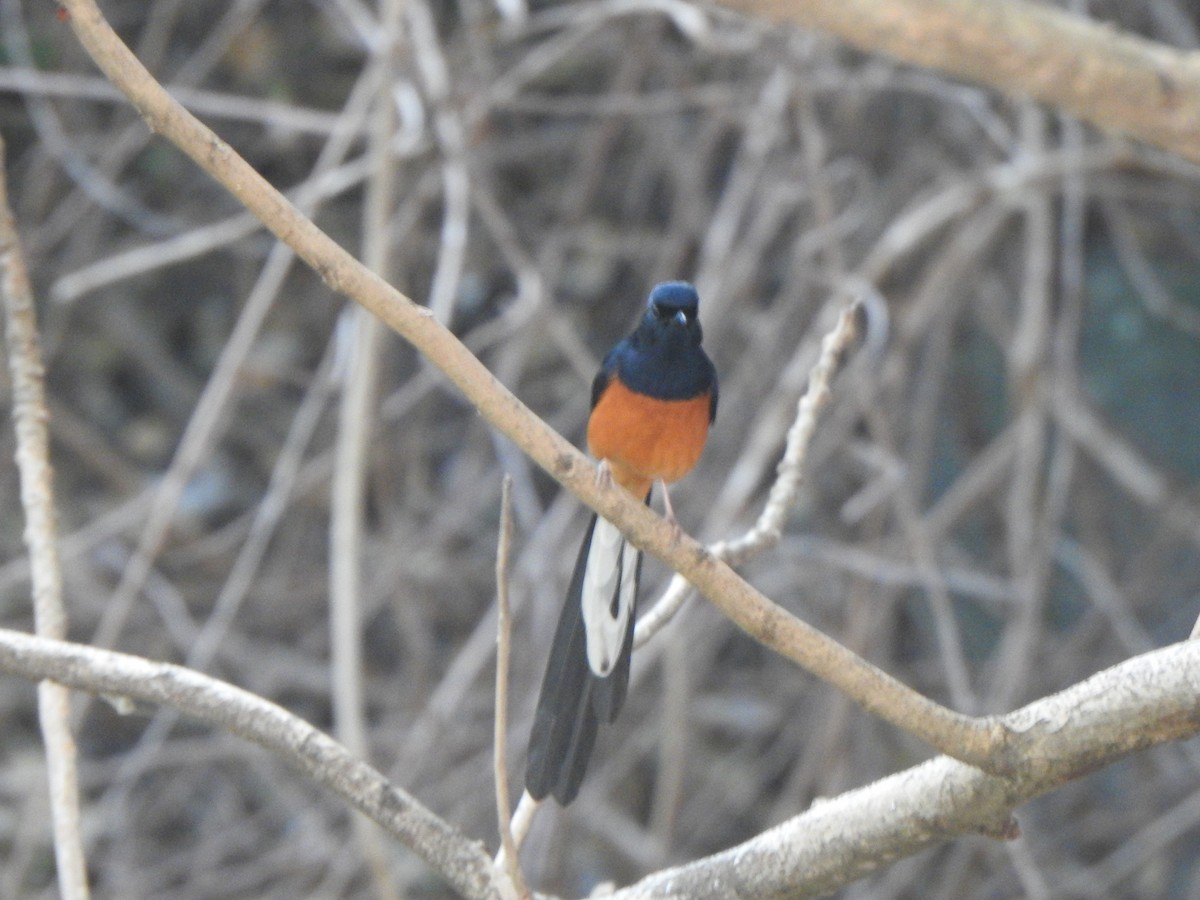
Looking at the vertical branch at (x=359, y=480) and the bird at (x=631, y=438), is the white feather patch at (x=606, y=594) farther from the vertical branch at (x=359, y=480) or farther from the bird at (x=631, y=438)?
the vertical branch at (x=359, y=480)

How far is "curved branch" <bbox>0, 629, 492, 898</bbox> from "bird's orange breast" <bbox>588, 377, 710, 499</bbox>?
33.1 inches

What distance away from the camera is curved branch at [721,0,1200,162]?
1854mm

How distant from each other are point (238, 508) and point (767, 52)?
2.09 m

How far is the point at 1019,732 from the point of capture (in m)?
1.36

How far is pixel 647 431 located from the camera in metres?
2.23

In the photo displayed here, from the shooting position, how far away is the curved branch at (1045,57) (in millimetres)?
1854

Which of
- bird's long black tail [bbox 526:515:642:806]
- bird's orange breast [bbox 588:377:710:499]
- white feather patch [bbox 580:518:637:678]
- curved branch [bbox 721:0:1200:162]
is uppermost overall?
curved branch [bbox 721:0:1200:162]

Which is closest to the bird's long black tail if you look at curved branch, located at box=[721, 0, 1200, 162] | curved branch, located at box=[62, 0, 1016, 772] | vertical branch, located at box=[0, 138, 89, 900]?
curved branch, located at box=[62, 0, 1016, 772]

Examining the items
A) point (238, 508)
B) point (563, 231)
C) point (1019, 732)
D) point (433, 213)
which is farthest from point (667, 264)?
point (1019, 732)

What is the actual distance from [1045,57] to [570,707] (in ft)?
3.49

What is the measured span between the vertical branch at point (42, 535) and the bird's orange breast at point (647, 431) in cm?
85

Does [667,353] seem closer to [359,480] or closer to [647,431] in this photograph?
[647,431]

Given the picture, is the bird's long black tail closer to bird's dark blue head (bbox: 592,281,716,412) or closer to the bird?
the bird

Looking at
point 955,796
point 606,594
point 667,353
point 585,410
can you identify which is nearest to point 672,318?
point 667,353
